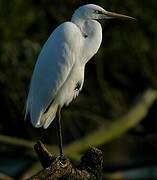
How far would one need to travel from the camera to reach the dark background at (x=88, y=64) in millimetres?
6777

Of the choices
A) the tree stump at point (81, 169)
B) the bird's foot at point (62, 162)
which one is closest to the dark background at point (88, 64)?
the bird's foot at point (62, 162)

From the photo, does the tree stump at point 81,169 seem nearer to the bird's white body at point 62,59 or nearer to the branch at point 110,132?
the bird's white body at point 62,59

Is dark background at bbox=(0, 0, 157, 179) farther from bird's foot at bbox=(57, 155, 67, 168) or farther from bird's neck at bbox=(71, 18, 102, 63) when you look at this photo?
bird's foot at bbox=(57, 155, 67, 168)

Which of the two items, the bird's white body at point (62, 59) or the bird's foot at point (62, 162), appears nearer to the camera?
the bird's foot at point (62, 162)

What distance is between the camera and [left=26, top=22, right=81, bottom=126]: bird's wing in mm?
4012

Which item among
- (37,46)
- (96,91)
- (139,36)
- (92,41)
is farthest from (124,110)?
(92,41)

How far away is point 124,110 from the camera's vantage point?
767cm

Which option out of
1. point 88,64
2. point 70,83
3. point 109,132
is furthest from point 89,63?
point 70,83

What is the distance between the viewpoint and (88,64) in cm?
743

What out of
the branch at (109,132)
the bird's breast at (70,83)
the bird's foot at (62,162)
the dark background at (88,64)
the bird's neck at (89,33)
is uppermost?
the bird's neck at (89,33)

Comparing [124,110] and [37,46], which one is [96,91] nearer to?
[124,110]

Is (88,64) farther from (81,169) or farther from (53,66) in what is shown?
(81,169)

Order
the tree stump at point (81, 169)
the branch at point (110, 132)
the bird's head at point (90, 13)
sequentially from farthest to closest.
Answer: the branch at point (110, 132), the bird's head at point (90, 13), the tree stump at point (81, 169)

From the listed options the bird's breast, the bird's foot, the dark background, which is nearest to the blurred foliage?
the dark background
